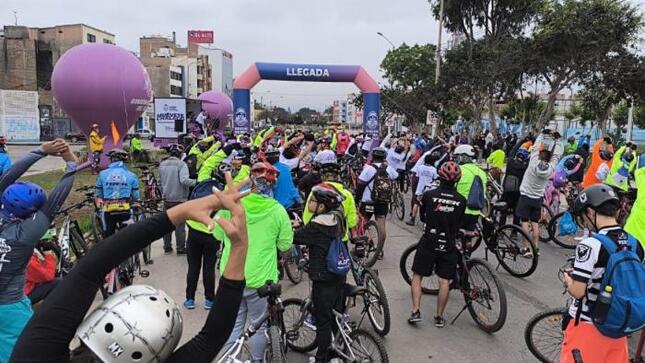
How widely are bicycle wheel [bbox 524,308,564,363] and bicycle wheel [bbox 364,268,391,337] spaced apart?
53.8 inches

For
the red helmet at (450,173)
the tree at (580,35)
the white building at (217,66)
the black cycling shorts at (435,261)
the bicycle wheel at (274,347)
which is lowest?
the bicycle wheel at (274,347)

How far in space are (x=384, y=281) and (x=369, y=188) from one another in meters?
1.55

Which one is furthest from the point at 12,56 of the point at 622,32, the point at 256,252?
the point at 256,252

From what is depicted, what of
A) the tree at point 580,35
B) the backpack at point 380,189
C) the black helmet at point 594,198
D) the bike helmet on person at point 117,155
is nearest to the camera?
the black helmet at point 594,198

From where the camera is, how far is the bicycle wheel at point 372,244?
24.5 ft

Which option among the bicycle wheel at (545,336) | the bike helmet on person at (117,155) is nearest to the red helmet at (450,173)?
the bicycle wheel at (545,336)

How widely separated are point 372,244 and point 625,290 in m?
4.90

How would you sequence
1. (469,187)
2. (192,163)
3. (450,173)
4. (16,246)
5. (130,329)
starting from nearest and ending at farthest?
(130,329) → (16,246) → (450,173) → (469,187) → (192,163)

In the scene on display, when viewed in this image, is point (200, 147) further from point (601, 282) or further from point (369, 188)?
point (601, 282)

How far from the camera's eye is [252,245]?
389 centimetres

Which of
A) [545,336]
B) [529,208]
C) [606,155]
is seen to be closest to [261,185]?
[545,336]

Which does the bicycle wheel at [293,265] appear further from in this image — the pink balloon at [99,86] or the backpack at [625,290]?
the pink balloon at [99,86]

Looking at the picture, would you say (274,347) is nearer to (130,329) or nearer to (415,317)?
(130,329)

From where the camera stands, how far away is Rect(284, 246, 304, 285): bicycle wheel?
6.74m
